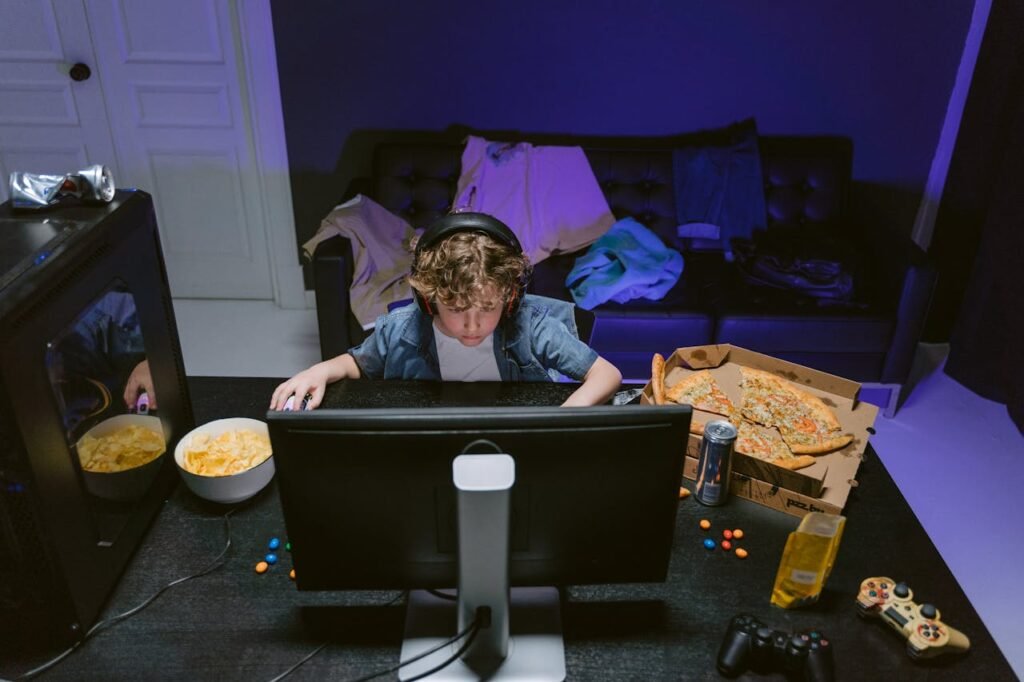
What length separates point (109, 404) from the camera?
4.53 ft

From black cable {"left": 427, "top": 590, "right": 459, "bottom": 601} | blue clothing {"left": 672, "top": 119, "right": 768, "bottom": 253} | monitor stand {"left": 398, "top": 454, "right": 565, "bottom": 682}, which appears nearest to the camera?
monitor stand {"left": 398, "top": 454, "right": 565, "bottom": 682}

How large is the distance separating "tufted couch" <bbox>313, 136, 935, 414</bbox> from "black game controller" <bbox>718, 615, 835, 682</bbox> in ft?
5.35

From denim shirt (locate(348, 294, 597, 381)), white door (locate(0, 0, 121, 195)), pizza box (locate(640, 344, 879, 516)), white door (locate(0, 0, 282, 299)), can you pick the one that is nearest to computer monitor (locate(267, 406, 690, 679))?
pizza box (locate(640, 344, 879, 516))

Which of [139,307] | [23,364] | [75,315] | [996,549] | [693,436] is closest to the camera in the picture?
[23,364]

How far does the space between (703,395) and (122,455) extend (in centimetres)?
113

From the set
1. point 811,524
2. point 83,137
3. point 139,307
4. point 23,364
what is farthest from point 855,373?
point 83,137

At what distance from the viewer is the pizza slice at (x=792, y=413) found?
5.24ft

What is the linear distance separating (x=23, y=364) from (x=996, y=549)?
2.65m

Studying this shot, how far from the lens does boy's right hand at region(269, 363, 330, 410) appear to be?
1627mm

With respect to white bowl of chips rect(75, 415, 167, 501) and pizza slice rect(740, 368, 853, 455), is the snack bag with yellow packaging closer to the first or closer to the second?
pizza slice rect(740, 368, 853, 455)

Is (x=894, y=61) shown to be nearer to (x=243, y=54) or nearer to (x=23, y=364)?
(x=243, y=54)

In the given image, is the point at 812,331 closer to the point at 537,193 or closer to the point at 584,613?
the point at 537,193

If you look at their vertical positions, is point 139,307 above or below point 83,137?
above

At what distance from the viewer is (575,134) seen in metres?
3.60
